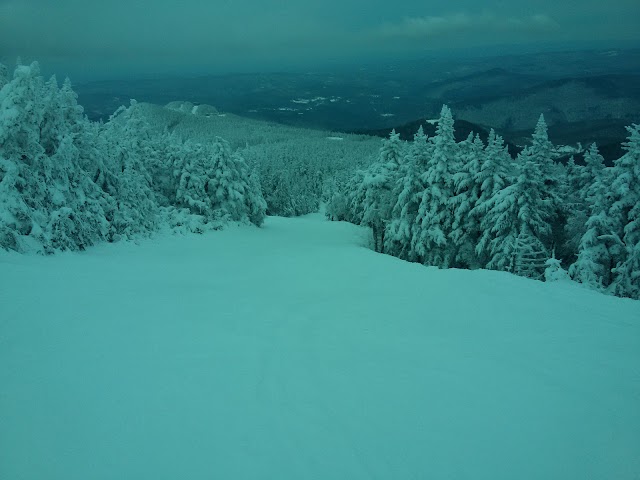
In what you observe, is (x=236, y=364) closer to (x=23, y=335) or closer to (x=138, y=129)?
(x=23, y=335)

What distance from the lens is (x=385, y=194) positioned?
3016cm

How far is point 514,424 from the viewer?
196 inches

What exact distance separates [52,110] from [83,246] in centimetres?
598

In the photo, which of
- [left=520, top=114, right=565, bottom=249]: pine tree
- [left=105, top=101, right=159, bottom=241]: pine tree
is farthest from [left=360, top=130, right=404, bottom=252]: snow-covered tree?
[left=105, top=101, right=159, bottom=241]: pine tree

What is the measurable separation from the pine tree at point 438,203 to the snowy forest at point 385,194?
9 centimetres

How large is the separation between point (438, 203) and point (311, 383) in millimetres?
21892

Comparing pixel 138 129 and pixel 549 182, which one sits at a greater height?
pixel 138 129

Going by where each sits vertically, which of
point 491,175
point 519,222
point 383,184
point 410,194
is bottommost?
point 519,222

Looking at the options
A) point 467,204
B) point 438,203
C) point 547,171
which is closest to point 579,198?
point 547,171

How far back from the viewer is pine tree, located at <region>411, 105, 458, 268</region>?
2533cm

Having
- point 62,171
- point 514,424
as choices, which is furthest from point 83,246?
point 514,424

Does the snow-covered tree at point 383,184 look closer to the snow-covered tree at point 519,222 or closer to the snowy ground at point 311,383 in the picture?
the snow-covered tree at point 519,222

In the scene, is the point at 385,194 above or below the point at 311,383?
below

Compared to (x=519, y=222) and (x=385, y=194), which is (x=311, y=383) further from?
(x=385, y=194)
